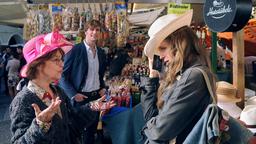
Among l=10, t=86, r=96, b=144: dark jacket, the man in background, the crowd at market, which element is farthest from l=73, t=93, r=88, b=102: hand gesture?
l=10, t=86, r=96, b=144: dark jacket

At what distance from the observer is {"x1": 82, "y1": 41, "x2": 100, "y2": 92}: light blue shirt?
14.7 ft

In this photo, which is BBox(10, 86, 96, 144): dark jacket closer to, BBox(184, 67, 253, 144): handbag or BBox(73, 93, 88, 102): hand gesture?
BBox(184, 67, 253, 144): handbag

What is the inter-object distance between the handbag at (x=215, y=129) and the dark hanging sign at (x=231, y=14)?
1.09 meters

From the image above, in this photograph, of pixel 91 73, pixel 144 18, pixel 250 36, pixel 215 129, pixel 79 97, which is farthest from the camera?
pixel 144 18

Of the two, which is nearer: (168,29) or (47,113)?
(47,113)

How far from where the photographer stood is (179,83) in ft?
6.19

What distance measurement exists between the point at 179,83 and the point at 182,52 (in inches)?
7.2

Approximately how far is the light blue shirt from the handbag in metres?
2.73

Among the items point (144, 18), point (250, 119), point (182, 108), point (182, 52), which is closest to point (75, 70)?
point (250, 119)

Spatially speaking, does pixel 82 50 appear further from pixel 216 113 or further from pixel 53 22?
pixel 216 113

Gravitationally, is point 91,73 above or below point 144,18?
below

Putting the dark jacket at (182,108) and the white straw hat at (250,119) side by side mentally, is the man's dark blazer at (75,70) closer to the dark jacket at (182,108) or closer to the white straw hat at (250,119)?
the white straw hat at (250,119)

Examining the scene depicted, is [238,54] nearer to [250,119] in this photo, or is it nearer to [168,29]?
[250,119]

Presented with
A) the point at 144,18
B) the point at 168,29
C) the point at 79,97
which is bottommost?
the point at 79,97
